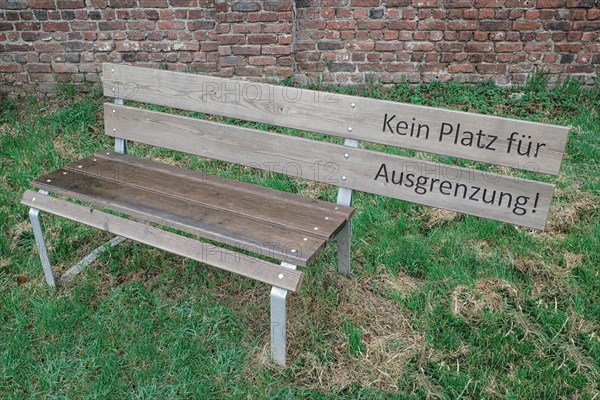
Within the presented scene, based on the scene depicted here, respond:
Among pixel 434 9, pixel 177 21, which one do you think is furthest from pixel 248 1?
pixel 434 9

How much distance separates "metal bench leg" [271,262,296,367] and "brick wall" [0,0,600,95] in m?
2.65

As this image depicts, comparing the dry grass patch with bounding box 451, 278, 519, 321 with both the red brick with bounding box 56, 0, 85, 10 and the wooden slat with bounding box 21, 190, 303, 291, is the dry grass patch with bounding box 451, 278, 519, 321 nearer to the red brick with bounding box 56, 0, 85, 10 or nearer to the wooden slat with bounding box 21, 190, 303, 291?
the wooden slat with bounding box 21, 190, 303, 291

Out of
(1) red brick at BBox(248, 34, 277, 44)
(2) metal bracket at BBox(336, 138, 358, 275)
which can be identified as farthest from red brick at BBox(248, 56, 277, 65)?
(2) metal bracket at BBox(336, 138, 358, 275)

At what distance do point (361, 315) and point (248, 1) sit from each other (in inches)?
104

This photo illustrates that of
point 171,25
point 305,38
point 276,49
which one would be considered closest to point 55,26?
point 171,25

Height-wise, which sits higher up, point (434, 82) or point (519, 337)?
point (434, 82)

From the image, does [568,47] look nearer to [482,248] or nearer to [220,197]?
[482,248]

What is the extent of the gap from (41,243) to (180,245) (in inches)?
33.9

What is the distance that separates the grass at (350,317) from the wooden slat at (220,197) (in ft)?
1.36

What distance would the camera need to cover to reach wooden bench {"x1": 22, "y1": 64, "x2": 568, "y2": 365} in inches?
86.4

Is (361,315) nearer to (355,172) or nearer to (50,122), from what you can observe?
(355,172)

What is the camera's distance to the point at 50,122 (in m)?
4.38

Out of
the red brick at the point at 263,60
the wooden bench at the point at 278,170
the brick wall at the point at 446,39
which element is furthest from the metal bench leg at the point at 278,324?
the brick wall at the point at 446,39

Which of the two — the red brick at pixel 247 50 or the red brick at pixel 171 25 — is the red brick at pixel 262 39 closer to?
the red brick at pixel 247 50
